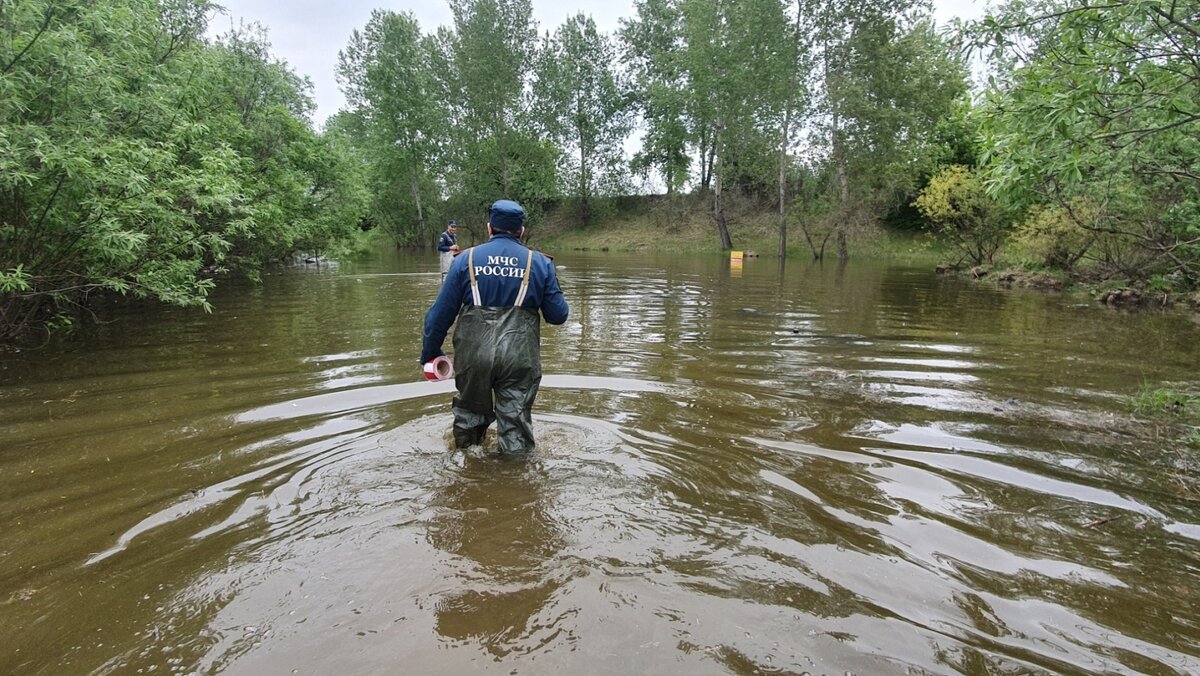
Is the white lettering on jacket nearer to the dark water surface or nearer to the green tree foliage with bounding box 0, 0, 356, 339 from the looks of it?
the dark water surface

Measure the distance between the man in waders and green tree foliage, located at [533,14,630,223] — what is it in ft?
134

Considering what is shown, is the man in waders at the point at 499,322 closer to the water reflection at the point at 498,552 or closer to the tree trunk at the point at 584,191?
the water reflection at the point at 498,552

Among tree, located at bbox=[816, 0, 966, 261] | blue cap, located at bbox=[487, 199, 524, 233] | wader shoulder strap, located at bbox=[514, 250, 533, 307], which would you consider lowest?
wader shoulder strap, located at bbox=[514, 250, 533, 307]

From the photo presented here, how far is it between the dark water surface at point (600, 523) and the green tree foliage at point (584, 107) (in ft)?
127

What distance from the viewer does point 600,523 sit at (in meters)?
3.57

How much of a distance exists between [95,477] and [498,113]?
39.3 m

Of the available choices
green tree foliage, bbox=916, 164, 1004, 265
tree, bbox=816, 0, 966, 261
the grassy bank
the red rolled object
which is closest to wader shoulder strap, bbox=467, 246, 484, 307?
the red rolled object

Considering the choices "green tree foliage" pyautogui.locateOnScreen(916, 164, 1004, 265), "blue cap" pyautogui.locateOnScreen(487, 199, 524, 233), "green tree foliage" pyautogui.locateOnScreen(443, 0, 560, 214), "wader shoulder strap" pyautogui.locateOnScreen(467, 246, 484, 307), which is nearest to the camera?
"wader shoulder strap" pyautogui.locateOnScreen(467, 246, 484, 307)

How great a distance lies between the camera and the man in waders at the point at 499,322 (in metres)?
4.28

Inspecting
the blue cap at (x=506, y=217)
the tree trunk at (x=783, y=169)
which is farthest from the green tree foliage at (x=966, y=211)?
the blue cap at (x=506, y=217)

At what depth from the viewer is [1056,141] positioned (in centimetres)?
531

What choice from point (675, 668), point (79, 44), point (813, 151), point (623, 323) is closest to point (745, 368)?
point (623, 323)

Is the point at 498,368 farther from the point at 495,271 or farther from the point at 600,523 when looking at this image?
the point at 600,523

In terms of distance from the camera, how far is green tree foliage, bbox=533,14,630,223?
42.0 m
